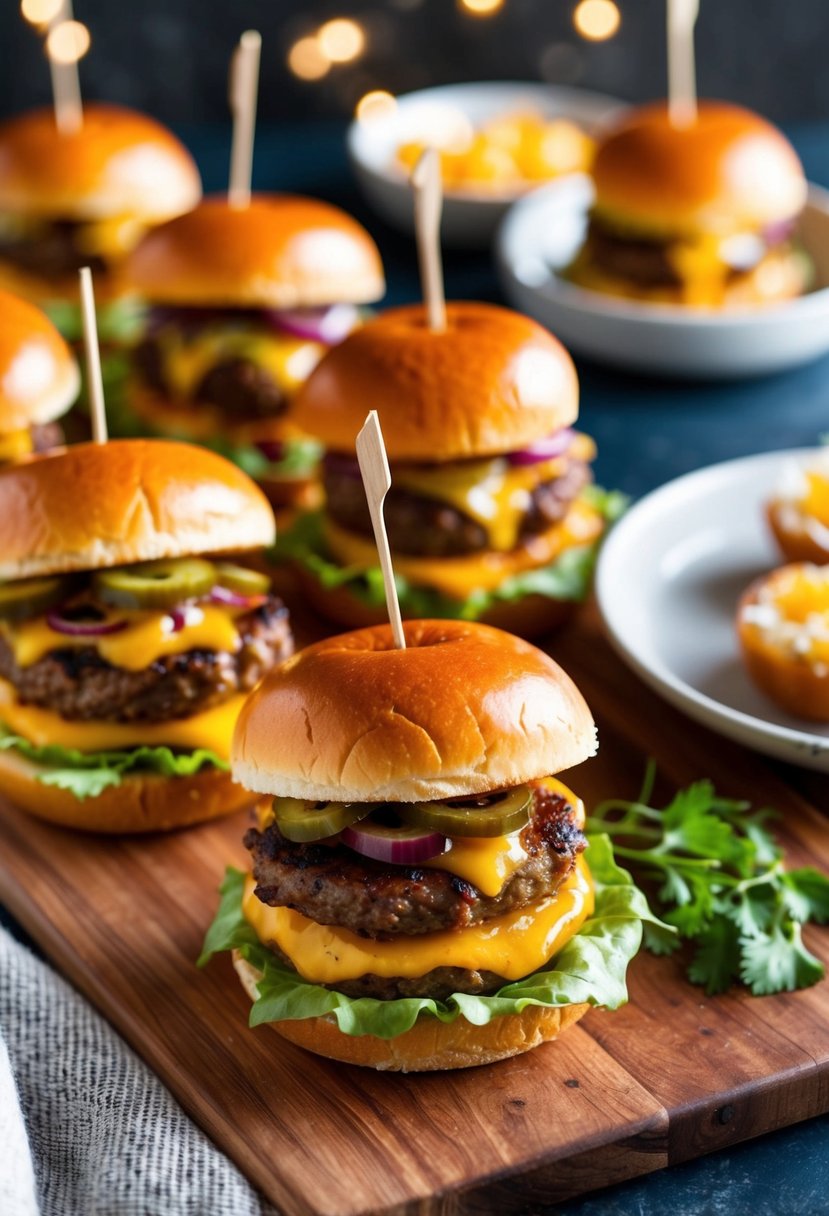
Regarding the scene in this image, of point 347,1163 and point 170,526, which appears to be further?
point 170,526

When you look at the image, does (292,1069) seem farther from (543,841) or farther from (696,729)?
(696,729)

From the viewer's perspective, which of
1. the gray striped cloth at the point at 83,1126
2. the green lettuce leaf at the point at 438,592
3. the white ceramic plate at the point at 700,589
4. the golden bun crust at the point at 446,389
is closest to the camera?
the gray striped cloth at the point at 83,1126

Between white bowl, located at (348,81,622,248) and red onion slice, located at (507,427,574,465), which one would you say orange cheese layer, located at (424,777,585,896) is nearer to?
red onion slice, located at (507,427,574,465)

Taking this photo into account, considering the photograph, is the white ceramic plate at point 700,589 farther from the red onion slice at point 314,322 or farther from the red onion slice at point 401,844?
the red onion slice at point 314,322

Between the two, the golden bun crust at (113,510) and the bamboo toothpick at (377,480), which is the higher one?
the bamboo toothpick at (377,480)

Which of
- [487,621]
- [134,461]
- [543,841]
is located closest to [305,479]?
[487,621]

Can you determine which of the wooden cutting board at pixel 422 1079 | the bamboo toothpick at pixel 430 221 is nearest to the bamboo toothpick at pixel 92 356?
the bamboo toothpick at pixel 430 221

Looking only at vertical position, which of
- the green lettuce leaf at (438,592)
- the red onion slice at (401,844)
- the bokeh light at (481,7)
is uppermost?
the bokeh light at (481,7)
